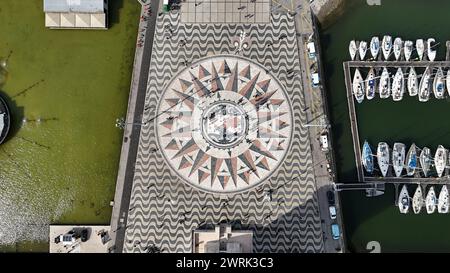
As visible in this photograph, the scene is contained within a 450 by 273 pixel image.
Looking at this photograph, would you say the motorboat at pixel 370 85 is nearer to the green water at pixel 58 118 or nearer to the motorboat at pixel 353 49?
the motorboat at pixel 353 49

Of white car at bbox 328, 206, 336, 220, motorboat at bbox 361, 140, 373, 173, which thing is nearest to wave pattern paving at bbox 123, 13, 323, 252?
white car at bbox 328, 206, 336, 220

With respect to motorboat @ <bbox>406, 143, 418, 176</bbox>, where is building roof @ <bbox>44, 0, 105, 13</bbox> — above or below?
above

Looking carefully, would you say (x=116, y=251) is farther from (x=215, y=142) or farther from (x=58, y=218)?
(x=215, y=142)

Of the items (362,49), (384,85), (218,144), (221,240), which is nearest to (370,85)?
(384,85)

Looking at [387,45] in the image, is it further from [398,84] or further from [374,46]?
[398,84]

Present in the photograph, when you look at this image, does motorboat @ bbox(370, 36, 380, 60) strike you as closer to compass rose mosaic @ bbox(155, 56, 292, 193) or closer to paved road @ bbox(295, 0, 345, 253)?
paved road @ bbox(295, 0, 345, 253)

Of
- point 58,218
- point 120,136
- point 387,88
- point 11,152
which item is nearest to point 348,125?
point 387,88

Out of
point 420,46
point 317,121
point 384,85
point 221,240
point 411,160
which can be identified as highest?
point 420,46
